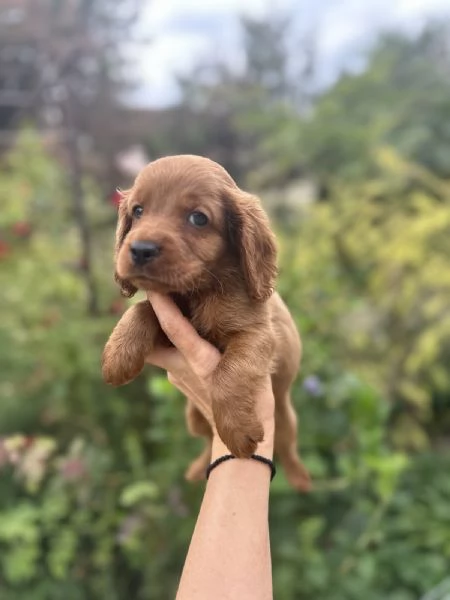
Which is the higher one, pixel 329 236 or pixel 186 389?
pixel 186 389

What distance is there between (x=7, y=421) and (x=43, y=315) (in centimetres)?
73

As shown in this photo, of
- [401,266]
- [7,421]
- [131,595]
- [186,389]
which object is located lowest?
[131,595]

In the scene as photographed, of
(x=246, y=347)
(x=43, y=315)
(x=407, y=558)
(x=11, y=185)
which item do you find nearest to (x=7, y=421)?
(x=43, y=315)

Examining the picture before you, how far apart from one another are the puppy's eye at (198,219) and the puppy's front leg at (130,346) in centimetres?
34

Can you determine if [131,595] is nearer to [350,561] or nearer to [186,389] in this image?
[350,561]

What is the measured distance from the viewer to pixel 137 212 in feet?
5.09

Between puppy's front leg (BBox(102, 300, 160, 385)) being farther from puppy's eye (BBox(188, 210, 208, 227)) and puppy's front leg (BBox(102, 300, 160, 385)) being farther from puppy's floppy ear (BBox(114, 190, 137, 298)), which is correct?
puppy's eye (BBox(188, 210, 208, 227))

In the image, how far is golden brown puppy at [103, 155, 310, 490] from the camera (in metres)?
1.44

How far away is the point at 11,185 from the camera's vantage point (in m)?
7.89

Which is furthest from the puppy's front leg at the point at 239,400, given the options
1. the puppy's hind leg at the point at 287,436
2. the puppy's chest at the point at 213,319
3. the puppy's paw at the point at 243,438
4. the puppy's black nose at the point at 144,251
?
the puppy's hind leg at the point at 287,436

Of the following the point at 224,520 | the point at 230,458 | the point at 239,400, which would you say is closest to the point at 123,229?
the point at 239,400

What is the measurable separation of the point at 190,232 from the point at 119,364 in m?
0.39

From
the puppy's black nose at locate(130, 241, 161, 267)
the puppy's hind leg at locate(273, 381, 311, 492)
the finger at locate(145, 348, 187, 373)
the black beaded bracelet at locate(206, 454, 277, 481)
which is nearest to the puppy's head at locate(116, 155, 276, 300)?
the puppy's black nose at locate(130, 241, 161, 267)

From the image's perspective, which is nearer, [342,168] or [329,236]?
[329,236]
